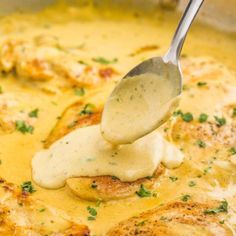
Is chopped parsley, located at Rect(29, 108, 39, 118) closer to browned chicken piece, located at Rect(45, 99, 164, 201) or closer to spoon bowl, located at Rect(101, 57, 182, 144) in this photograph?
spoon bowl, located at Rect(101, 57, 182, 144)

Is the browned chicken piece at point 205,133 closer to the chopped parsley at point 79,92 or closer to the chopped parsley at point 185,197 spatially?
the chopped parsley at point 185,197

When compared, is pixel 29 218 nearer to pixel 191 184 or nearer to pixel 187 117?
pixel 191 184

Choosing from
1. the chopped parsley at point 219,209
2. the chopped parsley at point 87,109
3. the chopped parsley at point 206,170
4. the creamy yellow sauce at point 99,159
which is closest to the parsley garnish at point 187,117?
the creamy yellow sauce at point 99,159

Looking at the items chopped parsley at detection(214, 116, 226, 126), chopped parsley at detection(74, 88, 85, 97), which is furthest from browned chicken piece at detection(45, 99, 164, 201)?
chopped parsley at detection(74, 88, 85, 97)

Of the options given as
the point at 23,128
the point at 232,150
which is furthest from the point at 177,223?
the point at 23,128

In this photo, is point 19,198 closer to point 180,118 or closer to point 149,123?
point 149,123

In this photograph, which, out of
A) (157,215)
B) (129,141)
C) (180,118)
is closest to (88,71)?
(180,118)
